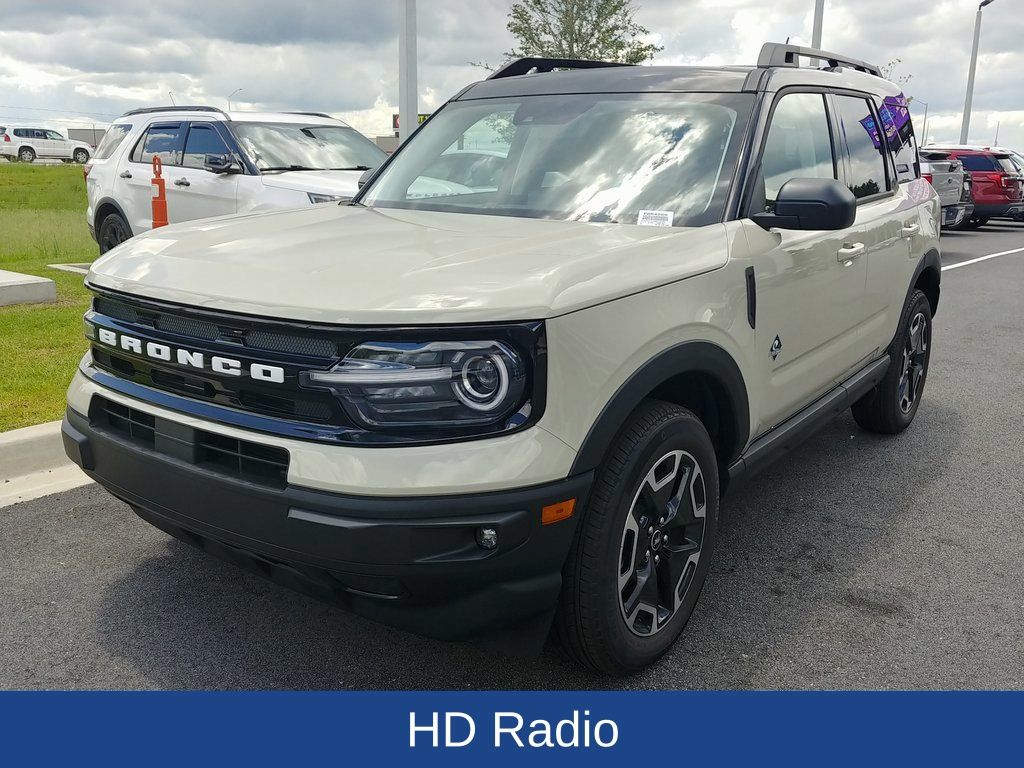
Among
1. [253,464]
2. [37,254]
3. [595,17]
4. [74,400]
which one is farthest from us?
[595,17]

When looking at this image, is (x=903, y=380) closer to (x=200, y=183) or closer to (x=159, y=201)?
(x=159, y=201)

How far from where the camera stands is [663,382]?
9.43ft

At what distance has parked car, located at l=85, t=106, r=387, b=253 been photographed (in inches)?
352

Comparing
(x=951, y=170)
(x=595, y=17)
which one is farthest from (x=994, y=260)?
(x=595, y=17)

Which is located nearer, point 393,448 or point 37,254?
point 393,448

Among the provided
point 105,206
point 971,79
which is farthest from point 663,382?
point 971,79

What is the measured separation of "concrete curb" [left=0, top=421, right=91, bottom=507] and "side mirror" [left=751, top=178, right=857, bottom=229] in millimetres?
3263

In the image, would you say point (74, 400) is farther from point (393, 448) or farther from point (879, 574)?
point (879, 574)

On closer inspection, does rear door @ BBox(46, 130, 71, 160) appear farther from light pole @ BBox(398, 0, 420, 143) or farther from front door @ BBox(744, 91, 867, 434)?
front door @ BBox(744, 91, 867, 434)

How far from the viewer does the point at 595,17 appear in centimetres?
2223

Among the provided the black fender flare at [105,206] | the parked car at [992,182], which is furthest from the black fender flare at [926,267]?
the parked car at [992,182]

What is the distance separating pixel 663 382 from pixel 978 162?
21.4 meters

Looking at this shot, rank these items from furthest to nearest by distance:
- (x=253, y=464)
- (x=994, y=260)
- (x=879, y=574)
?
1. (x=994, y=260)
2. (x=879, y=574)
3. (x=253, y=464)

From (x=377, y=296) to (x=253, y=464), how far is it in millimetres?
554
